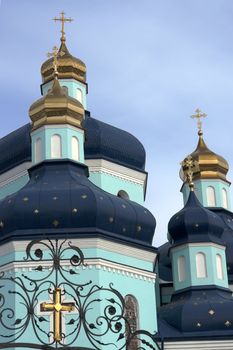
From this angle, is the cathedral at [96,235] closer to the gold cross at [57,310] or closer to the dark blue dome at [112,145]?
the dark blue dome at [112,145]

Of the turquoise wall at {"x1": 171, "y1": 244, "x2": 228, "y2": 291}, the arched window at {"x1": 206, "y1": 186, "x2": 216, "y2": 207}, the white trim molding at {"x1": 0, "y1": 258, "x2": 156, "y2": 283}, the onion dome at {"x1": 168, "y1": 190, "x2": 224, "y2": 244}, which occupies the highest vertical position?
the arched window at {"x1": 206, "y1": 186, "x2": 216, "y2": 207}

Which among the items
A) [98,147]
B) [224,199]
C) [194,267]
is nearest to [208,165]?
[224,199]

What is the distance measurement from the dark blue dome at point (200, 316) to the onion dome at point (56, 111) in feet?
16.8

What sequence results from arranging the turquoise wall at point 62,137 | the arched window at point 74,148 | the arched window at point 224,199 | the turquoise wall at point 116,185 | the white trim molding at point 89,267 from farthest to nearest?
the arched window at point 224,199
the turquoise wall at point 116,185
the arched window at point 74,148
the turquoise wall at point 62,137
the white trim molding at point 89,267

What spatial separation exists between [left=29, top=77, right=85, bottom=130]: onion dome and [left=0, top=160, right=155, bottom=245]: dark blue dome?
70.4 inches

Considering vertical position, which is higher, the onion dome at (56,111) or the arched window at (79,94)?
the arched window at (79,94)

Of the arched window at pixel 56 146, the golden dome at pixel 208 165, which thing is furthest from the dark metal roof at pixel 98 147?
the golden dome at pixel 208 165

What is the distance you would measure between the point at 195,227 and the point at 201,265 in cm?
103

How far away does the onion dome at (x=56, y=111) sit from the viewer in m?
18.6

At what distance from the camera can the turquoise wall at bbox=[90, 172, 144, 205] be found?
66.4ft

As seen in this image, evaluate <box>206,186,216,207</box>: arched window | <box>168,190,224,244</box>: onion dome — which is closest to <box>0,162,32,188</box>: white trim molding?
<box>168,190,224,244</box>: onion dome

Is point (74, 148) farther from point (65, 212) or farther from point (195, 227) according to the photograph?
point (195, 227)

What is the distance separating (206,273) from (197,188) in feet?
19.0

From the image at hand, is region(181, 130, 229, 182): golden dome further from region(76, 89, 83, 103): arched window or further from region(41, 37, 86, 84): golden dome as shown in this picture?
region(41, 37, 86, 84): golden dome
